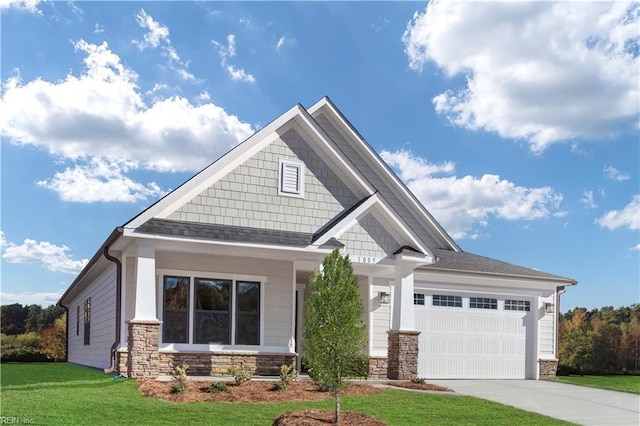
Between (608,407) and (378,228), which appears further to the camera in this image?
(378,228)

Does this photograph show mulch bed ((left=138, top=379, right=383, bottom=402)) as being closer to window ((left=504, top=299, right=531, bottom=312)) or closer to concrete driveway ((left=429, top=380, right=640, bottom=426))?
concrete driveway ((left=429, top=380, right=640, bottom=426))

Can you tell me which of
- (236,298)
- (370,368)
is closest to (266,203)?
(236,298)

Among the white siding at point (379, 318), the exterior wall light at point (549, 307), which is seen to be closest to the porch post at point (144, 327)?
the white siding at point (379, 318)

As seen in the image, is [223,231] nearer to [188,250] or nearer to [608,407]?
[188,250]

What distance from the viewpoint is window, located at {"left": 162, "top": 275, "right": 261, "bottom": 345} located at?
52.2 feet

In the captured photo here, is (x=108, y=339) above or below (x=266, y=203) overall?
below

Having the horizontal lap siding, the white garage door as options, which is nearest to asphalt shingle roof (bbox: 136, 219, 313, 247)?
the horizontal lap siding

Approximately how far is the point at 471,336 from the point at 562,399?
4435 mm

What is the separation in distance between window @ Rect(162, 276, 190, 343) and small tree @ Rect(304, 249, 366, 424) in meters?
6.20

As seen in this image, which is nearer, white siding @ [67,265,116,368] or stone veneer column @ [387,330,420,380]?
stone veneer column @ [387,330,420,380]

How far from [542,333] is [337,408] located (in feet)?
40.3

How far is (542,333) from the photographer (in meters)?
20.3

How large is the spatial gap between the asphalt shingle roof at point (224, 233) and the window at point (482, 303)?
20.1 ft

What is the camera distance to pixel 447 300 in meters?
19.1
